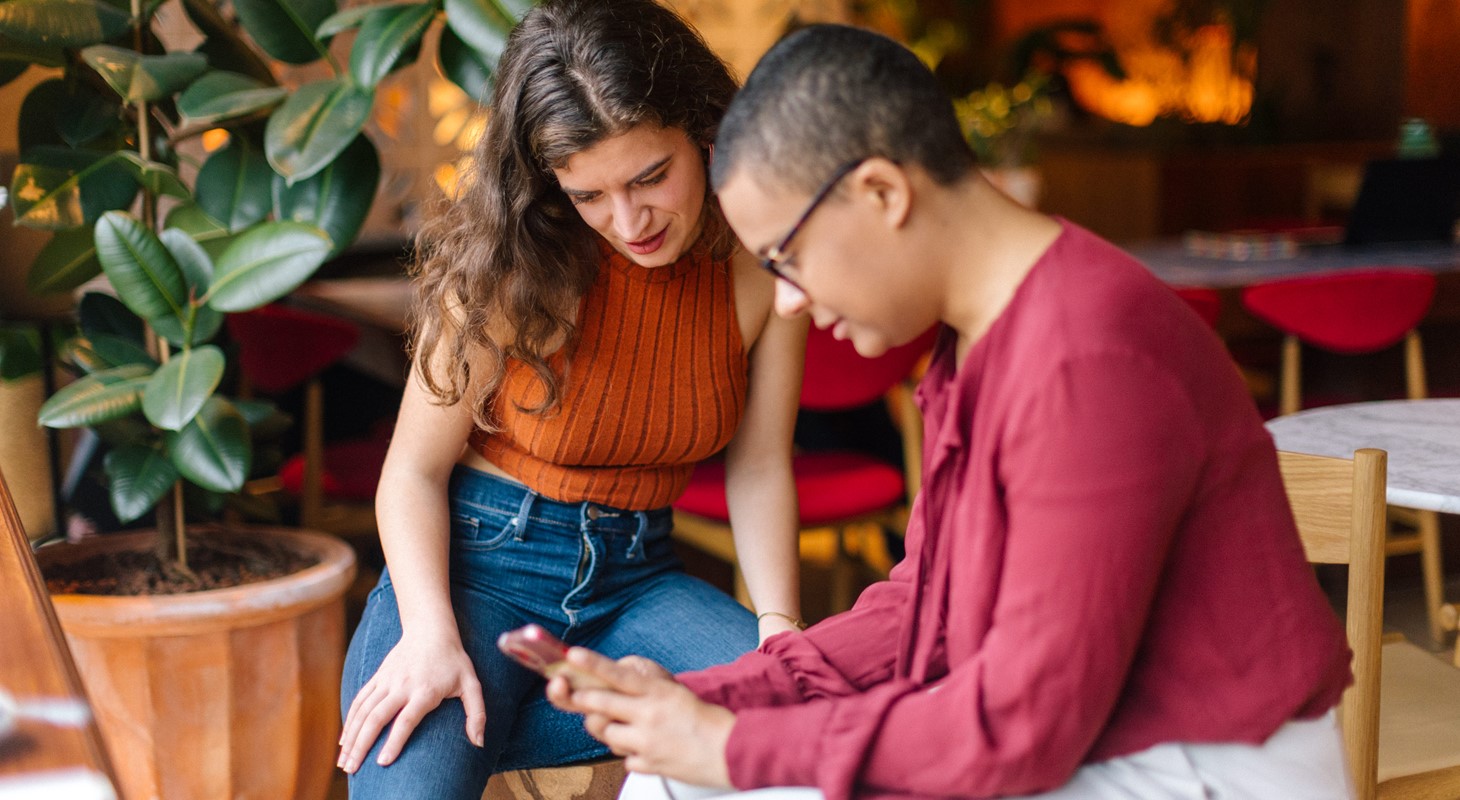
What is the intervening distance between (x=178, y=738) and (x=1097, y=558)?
1.57m

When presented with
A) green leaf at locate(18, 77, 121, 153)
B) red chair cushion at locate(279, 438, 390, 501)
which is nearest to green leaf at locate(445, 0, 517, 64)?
green leaf at locate(18, 77, 121, 153)

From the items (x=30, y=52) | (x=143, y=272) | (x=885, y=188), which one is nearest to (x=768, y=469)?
(x=885, y=188)

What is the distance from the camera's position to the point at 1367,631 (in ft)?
5.16

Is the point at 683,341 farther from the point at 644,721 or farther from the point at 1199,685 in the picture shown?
the point at 1199,685

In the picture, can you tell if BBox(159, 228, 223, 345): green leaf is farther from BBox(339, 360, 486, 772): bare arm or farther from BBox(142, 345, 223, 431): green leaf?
BBox(339, 360, 486, 772): bare arm

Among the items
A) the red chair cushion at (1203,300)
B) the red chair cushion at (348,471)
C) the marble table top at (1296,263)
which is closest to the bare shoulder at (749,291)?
the red chair cushion at (1203,300)

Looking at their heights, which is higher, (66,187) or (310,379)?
(66,187)

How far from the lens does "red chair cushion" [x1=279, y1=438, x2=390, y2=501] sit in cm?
313

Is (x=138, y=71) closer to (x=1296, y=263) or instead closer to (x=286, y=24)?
(x=286, y=24)

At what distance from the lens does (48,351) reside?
2273 mm

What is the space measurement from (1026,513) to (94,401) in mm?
1483

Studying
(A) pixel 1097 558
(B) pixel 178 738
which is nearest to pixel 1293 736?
(A) pixel 1097 558

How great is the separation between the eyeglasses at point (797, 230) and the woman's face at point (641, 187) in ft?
1.51

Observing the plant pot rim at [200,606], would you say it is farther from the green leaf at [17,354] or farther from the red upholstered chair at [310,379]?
the red upholstered chair at [310,379]
